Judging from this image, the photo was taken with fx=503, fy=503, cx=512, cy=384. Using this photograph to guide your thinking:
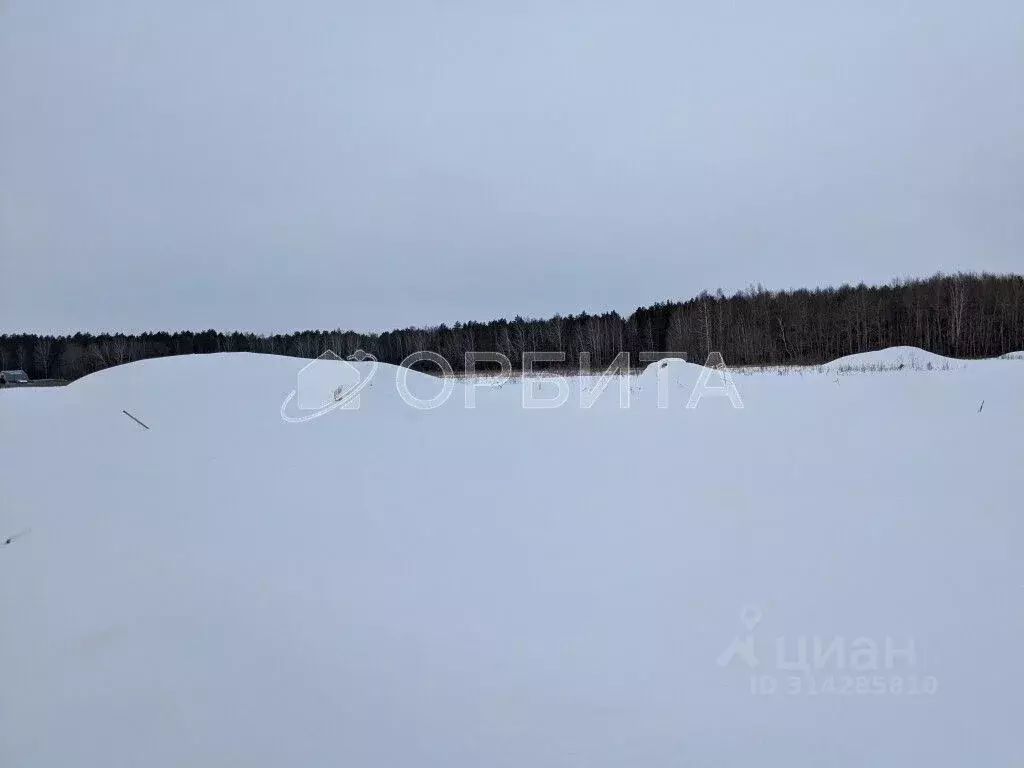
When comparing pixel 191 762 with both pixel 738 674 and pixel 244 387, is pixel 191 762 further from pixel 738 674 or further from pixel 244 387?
pixel 244 387

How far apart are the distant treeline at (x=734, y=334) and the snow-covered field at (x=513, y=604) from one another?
2050 cm

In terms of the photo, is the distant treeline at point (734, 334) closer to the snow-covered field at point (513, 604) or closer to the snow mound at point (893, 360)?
the snow mound at point (893, 360)

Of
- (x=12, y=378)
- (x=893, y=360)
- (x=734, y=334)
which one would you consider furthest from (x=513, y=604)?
(x=734, y=334)

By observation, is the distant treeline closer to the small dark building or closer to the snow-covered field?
the small dark building

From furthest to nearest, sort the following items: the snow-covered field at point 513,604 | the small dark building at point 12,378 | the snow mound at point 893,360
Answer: the small dark building at point 12,378 < the snow mound at point 893,360 < the snow-covered field at point 513,604

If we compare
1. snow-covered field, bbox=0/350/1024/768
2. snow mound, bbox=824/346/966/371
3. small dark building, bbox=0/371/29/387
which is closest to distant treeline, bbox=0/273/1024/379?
snow mound, bbox=824/346/966/371

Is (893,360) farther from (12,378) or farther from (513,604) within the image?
(12,378)

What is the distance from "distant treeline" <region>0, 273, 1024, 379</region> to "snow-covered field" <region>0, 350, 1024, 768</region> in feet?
67.3

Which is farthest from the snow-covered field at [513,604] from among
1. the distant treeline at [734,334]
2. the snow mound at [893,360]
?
the distant treeline at [734,334]

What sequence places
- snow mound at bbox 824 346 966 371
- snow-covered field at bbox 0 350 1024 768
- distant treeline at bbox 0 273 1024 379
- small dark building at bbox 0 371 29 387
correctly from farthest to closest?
distant treeline at bbox 0 273 1024 379 → small dark building at bbox 0 371 29 387 → snow mound at bbox 824 346 966 371 → snow-covered field at bbox 0 350 1024 768

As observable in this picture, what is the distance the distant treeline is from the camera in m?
21.9

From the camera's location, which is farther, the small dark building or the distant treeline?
the distant treeline

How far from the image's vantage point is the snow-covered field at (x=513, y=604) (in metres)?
1.90

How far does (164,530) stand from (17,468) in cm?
284
